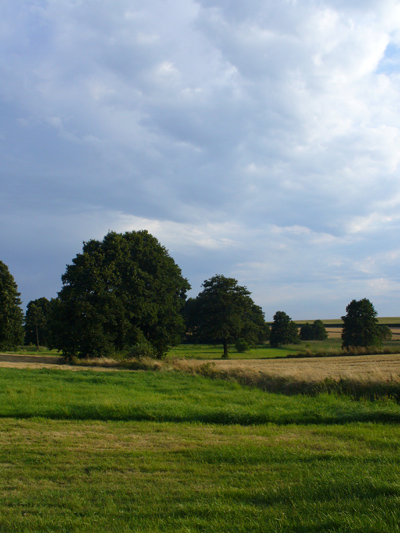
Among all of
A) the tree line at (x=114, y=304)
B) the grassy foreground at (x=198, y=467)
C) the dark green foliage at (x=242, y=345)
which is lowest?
the dark green foliage at (x=242, y=345)

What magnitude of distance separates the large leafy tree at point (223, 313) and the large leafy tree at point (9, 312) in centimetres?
2604

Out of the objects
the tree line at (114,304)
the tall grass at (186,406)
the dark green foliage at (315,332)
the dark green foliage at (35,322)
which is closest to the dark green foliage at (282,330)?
the dark green foliage at (315,332)

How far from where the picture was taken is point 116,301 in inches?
1426

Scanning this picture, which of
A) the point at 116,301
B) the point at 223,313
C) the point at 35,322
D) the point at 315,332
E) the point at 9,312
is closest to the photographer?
the point at 116,301

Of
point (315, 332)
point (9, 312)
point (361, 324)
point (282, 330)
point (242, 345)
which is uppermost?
point (9, 312)

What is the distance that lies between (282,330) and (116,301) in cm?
5107

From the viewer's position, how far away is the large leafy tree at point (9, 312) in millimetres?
48688

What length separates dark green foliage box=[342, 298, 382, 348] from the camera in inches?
2346

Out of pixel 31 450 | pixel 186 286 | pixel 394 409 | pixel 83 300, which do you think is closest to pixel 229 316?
pixel 186 286

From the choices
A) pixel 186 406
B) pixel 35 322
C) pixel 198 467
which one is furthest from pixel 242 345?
pixel 198 467

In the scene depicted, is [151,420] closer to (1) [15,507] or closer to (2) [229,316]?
(1) [15,507]

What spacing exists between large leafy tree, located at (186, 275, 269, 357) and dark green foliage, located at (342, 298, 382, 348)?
14621 millimetres

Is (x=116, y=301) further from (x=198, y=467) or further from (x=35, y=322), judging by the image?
(x=35, y=322)

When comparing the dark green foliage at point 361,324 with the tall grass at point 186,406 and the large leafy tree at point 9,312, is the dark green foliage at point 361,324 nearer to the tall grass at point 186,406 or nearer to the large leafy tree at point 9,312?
the large leafy tree at point 9,312
